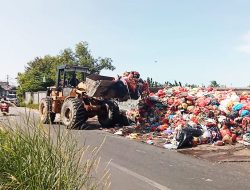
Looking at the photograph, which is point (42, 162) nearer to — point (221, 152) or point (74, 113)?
point (221, 152)

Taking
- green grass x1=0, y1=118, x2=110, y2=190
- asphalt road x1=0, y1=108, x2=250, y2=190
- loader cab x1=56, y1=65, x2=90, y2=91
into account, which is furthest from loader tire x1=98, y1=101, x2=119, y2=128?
green grass x1=0, y1=118, x2=110, y2=190

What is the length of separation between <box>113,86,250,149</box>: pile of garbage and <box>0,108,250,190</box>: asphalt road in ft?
6.03

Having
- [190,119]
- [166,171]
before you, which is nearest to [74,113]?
[190,119]

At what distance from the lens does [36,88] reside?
56.2 m

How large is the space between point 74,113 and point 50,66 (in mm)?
55595

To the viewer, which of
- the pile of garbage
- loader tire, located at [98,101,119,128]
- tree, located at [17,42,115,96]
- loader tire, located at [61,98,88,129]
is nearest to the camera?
the pile of garbage

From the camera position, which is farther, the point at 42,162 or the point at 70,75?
the point at 70,75

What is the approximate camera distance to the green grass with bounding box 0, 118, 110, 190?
3.77 m

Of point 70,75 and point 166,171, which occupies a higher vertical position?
point 70,75

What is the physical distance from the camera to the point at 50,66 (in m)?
69.4

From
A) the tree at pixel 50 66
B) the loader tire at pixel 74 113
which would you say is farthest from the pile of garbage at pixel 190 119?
the tree at pixel 50 66

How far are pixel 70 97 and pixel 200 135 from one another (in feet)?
22.1

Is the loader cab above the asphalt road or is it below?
above

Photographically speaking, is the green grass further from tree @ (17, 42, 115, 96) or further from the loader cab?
tree @ (17, 42, 115, 96)
